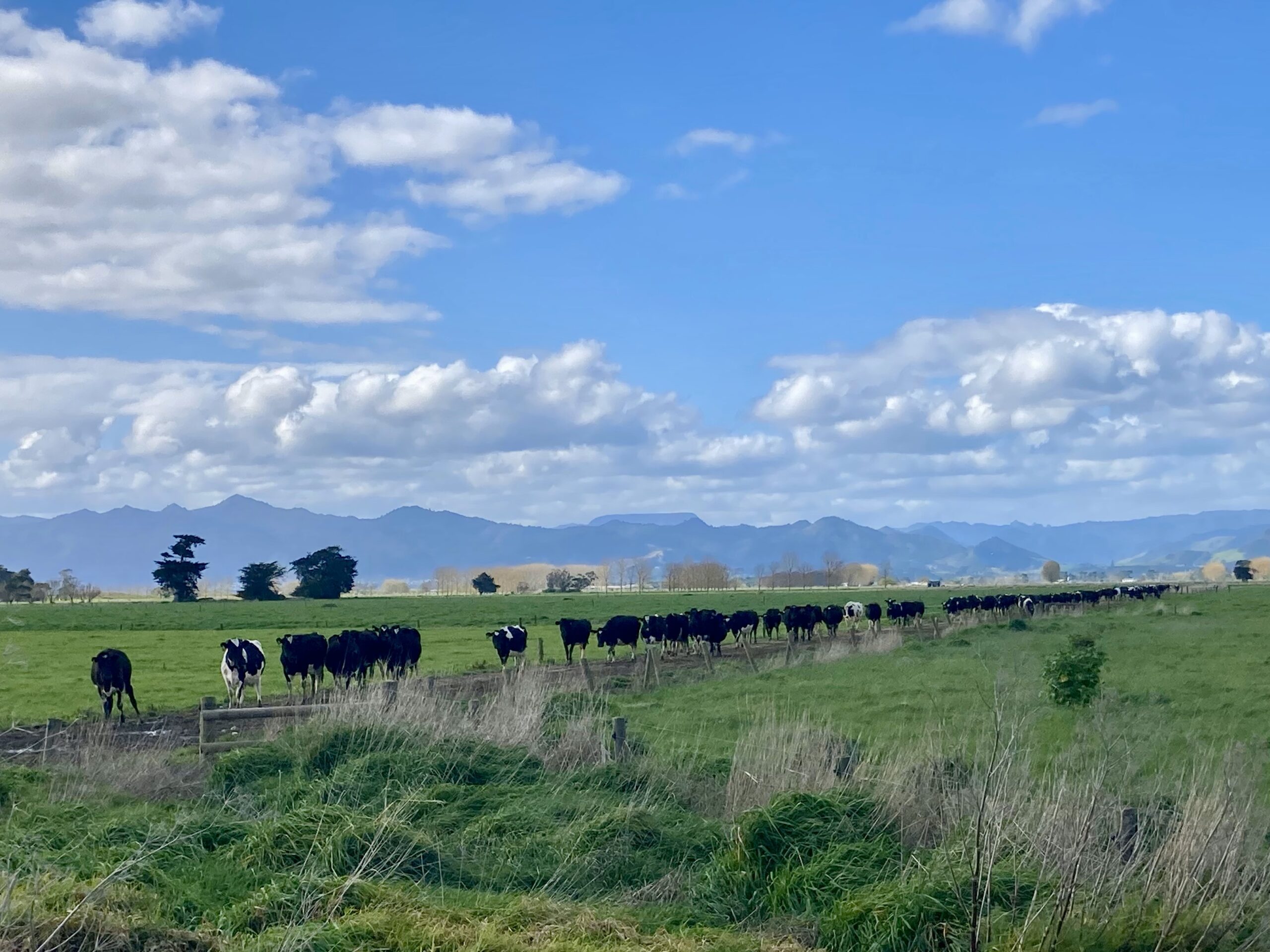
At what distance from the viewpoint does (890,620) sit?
6128cm

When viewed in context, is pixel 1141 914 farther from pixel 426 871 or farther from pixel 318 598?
pixel 318 598

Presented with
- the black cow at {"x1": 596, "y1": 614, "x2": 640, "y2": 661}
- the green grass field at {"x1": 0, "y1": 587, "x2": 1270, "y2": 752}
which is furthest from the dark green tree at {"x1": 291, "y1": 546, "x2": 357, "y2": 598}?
→ the black cow at {"x1": 596, "y1": 614, "x2": 640, "y2": 661}

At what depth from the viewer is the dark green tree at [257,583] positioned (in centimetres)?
10094

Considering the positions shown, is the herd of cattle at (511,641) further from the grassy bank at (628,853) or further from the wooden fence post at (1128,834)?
the wooden fence post at (1128,834)

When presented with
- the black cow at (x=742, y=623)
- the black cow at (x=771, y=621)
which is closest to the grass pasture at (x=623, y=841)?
the black cow at (x=742, y=623)

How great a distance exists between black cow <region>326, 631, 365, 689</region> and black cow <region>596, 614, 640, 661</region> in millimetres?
12865

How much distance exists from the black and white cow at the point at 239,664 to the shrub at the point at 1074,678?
1611 cm

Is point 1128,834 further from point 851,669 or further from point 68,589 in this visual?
point 68,589

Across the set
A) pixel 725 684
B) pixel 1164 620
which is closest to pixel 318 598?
pixel 1164 620

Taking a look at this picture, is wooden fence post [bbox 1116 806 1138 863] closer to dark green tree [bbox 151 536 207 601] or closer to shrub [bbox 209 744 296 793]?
shrub [bbox 209 744 296 793]

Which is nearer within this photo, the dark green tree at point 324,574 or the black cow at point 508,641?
the black cow at point 508,641

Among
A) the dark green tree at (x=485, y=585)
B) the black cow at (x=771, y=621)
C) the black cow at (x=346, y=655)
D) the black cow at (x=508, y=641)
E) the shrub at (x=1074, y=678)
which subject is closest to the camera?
the shrub at (x=1074, y=678)

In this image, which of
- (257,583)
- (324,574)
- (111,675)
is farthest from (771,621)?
(324,574)

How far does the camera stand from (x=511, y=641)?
3400 cm
